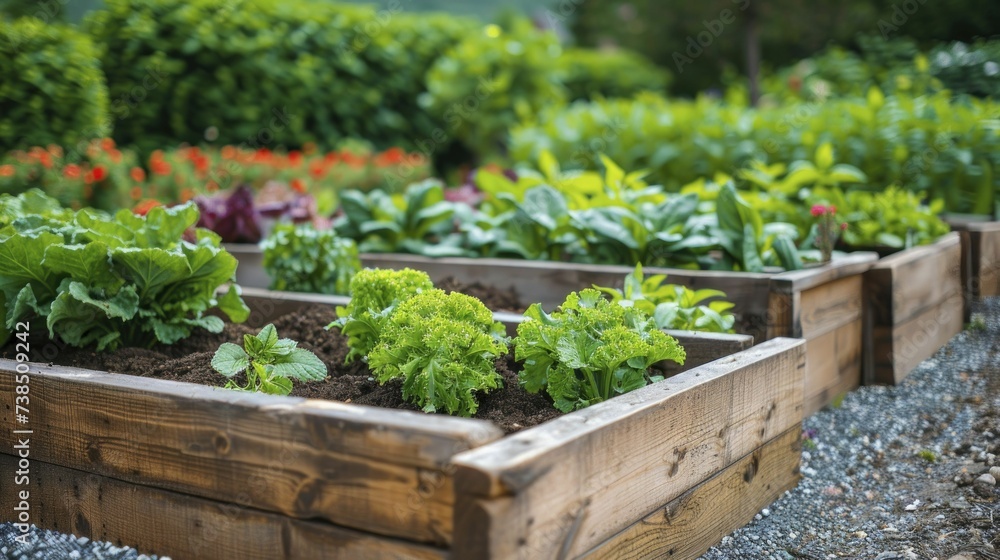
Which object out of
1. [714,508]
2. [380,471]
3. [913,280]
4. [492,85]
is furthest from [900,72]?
[380,471]

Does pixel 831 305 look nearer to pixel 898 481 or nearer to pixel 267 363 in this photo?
pixel 898 481

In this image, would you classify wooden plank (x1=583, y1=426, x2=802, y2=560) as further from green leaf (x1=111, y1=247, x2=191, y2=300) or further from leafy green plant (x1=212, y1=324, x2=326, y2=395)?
green leaf (x1=111, y1=247, x2=191, y2=300)

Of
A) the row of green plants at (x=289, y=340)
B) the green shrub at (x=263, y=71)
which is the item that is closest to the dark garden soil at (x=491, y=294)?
the row of green plants at (x=289, y=340)

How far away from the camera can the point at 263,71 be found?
293 inches

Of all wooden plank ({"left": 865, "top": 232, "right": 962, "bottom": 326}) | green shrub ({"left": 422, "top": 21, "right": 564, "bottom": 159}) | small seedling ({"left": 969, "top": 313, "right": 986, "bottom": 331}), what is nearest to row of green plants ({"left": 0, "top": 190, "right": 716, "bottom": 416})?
wooden plank ({"left": 865, "top": 232, "right": 962, "bottom": 326})

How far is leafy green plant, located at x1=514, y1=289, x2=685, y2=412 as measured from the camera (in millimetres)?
2096

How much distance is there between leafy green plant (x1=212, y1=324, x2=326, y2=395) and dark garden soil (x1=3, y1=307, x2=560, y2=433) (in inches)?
3.2

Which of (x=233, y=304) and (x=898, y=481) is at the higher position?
(x=233, y=304)

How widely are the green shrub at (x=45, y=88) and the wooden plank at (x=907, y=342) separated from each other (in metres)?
4.35

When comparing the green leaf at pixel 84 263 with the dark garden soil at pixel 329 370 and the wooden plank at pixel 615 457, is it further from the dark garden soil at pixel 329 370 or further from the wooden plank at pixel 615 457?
the wooden plank at pixel 615 457

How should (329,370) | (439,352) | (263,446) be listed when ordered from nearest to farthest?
(263,446) → (439,352) → (329,370)

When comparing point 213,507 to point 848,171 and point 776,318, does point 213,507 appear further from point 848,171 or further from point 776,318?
point 848,171

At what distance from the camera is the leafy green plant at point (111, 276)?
2.34 metres

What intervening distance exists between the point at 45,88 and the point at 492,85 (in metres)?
4.18
